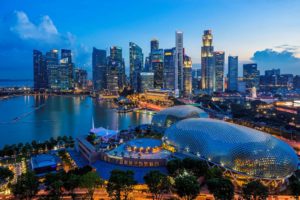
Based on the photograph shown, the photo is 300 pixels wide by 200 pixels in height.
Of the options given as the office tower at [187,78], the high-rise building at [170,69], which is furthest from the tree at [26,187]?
the office tower at [187,78]

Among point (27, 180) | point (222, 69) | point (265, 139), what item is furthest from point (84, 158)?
point (222, 69)

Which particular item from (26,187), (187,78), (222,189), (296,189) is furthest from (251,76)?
(26,187)

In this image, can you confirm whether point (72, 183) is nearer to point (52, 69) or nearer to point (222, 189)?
point (222, 189)

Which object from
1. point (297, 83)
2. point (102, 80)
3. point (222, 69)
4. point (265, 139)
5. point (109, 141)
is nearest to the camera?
point (265, 139)

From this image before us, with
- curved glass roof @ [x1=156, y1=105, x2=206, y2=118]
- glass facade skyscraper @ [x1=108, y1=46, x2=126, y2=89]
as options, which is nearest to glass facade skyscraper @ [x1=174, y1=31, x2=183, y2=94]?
glass facade skyscraper @ [x1=108, y1=46, x2=126, y2=89]

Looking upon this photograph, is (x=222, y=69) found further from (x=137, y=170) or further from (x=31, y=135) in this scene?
(x=137, y=170)

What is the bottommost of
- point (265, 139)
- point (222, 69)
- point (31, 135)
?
point (31, 135)

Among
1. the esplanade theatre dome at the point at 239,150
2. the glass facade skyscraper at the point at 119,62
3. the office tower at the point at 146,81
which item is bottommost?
the esplanade theatre dome at the point at 239,150

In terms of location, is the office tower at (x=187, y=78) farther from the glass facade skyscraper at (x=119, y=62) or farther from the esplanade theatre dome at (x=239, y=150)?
the esplanade theatre dome at (x=239, y=150)
